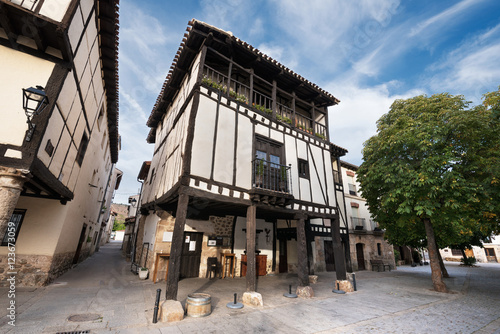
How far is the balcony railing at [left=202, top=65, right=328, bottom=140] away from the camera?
25.8 feet

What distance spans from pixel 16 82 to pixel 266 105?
8.08 metres

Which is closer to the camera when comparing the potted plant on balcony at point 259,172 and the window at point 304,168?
the potted plant on balcony at point 259,172

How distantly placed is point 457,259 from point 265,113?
114 ft

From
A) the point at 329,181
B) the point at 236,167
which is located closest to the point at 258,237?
the point at 329,181

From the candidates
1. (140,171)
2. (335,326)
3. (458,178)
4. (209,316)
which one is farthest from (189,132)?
(140,171)

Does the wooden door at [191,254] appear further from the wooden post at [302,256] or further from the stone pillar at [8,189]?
the stone pillar at [8,189]

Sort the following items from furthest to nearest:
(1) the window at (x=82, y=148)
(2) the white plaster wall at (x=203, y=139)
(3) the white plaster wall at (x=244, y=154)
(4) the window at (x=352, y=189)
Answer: (4) the window at (x=352, y=189)
(1) the window at (x=82, y=148)
(3) the white plaster wall at (x=244, y=154)
(2) the white plaster wall at (x=203, y=139)

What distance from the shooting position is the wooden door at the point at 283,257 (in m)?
11.2

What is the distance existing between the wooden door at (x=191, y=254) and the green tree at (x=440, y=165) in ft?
26.1

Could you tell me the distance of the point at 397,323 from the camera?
4.58 meters

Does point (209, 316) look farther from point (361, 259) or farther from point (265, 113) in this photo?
point (361, 259)

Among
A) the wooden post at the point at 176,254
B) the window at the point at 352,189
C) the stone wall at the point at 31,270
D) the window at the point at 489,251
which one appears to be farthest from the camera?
the window at the point at 489,251

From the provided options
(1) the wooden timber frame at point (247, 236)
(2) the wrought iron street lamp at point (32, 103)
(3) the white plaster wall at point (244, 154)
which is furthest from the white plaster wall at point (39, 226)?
(3) the white plaster wall at point (244, 154)

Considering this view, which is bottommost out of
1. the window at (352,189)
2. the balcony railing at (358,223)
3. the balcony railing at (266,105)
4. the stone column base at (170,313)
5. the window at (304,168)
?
the stone column base at (170,313)
